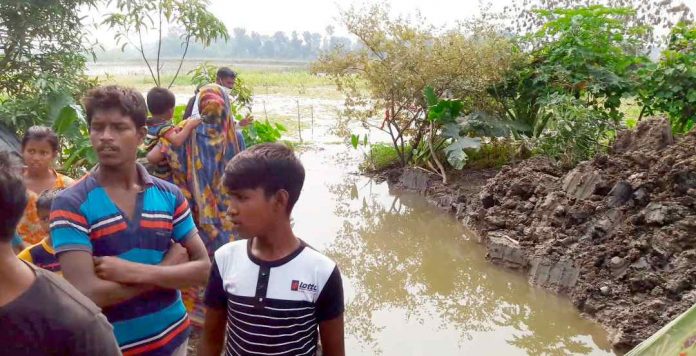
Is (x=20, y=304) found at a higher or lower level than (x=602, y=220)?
higher

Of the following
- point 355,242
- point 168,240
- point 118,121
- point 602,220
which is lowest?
point 355,242

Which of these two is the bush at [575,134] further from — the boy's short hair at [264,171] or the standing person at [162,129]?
the boy's short hair at [264,171]

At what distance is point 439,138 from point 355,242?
3.39 meters

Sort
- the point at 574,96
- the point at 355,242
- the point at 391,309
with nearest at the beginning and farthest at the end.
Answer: the point at 391,309
the point at 355,242
the point at 574,96

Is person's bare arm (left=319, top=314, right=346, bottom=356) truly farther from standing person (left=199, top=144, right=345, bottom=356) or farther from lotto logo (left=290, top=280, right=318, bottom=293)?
lotto logo (left=290, top=280, right=318, bottom=293)

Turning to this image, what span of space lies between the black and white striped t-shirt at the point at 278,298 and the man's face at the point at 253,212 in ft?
0.28

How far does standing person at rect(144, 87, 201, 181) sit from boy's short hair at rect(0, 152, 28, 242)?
2462 millimetres

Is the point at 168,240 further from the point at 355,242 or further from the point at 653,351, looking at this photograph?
the point at 355,242

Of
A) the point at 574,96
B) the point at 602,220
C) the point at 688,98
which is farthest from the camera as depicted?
the point at 574,96

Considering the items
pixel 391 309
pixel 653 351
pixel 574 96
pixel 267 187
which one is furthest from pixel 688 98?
pixel 267 187

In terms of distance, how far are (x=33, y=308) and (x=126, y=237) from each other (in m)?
0.74

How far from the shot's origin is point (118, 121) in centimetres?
179

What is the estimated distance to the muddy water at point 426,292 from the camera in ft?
14.3

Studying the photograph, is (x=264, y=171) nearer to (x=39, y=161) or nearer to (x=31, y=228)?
(x=31, y=228)
